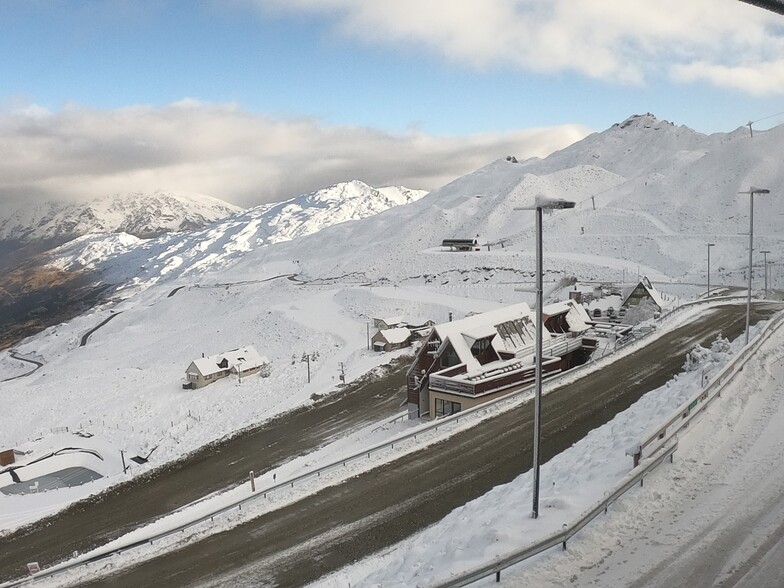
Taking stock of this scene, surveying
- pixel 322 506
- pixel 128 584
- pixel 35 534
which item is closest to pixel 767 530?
pixel 322 506

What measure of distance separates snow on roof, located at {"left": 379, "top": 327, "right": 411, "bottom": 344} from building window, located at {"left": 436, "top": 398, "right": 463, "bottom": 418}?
2595cm

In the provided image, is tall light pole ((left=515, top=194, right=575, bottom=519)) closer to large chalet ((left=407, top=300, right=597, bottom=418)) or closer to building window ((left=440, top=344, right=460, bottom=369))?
large chalet ((left=407, top=300, right=597, bottom=418))

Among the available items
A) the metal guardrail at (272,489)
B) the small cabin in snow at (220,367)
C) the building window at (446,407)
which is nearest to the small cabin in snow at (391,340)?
the small cabin in snow at (220,367)

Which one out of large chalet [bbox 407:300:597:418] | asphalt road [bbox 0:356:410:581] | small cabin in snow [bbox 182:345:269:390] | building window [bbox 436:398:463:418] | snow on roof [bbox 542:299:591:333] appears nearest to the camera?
asphalt road [bbox 0:356:410:581]

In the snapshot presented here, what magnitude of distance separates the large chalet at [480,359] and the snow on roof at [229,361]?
28.9 m

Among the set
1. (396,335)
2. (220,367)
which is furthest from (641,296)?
(220,367)

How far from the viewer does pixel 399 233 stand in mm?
158500

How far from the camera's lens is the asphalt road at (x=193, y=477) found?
22969mm

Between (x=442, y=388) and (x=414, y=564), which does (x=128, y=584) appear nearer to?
(x=414, y=564)

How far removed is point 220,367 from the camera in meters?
55.2

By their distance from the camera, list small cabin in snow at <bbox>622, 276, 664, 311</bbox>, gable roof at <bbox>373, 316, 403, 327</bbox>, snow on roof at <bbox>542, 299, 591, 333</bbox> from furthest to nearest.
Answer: gable roof at <bbox>373, 316, 403, 327</bbox> → small cabin in snow at <bbox>622, 276, 664, 311</bbox> → snow on roof at <bbox>542, 299, 591, 333</bbox>

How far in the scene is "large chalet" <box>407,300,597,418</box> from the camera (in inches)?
1106

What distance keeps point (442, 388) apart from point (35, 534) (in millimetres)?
20049

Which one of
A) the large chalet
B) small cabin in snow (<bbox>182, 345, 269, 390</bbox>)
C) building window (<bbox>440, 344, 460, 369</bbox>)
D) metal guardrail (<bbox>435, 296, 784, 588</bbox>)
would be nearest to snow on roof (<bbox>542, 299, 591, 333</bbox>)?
the large chalet
